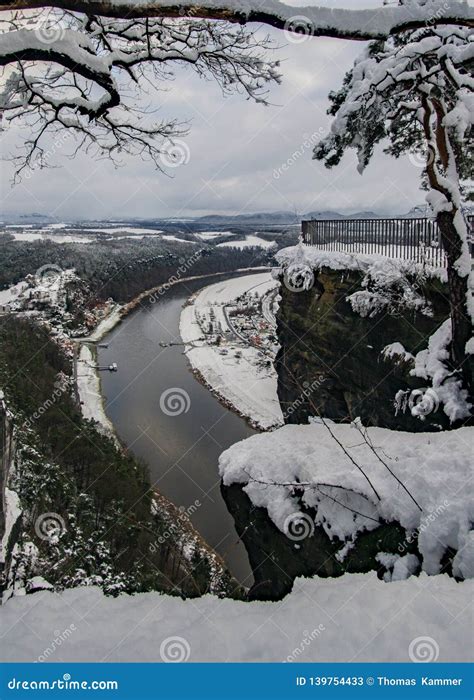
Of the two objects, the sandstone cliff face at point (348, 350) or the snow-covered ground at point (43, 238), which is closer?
the sandstone cliff face at point (348, 350)

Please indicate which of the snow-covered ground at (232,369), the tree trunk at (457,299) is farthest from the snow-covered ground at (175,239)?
the tree trunk at (457,299)

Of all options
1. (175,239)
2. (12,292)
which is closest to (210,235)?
(175,239)

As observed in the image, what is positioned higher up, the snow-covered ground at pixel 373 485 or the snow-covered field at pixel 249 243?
the snow-covered field at pixel 249 243

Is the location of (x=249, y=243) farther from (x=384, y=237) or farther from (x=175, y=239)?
(x=384, y=237)

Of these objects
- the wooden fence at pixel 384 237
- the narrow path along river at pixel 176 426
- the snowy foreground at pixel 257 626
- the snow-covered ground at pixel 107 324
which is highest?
the wooden fence at pixel 384 237

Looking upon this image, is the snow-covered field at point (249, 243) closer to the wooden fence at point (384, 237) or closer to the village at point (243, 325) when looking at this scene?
the village at point (243, 325)

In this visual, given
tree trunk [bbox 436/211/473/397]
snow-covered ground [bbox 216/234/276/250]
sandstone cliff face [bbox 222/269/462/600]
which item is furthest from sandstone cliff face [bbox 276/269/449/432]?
snow-covered ground [bbox 216/234/276/250]
